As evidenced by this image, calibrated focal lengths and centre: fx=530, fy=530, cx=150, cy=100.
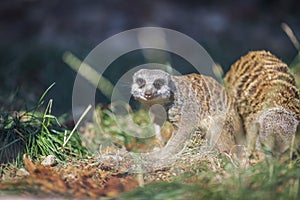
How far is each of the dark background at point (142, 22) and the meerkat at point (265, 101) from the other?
2.85 m

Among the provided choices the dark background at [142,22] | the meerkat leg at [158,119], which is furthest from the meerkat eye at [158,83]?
the dark background at [142,22]

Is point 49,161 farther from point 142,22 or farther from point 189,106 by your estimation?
point 142,22

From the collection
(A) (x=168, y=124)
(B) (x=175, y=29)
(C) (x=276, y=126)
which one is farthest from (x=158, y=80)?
(B) (x=175, y=29)

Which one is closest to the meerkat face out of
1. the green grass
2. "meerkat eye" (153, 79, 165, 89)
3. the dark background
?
"meerkat eye" (153, 79, 165, 89)

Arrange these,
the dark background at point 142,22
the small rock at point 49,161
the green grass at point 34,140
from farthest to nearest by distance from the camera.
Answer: the dark background at point 142,22 → the green grass at point 34,140 → the small rock at point 49,161

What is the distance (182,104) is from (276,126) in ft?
2.19

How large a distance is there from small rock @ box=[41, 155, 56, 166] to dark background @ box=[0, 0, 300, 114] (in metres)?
3.59

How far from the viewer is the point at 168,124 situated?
3826mm

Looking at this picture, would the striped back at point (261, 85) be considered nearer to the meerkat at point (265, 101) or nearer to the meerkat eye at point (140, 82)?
the meerkat at point (265, 101)

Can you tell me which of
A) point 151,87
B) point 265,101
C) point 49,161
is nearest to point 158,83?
point 151,87

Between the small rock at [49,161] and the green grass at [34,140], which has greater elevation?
the green grass at [34,140]

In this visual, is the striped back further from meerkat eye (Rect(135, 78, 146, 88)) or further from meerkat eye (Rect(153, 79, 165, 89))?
meerkat eye (Rect(135, 78, 146, 88))

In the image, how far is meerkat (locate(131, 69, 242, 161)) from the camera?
11.2 feet

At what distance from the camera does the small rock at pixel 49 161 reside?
3.22 m
